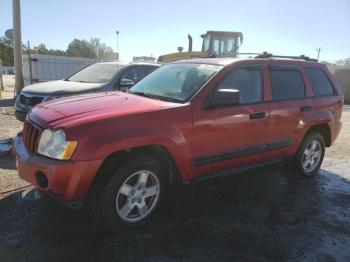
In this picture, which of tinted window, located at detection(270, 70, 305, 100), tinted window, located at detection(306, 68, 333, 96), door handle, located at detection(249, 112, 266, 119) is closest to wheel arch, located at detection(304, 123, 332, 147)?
tinted window, located at detection(306, 68, 333, 96)

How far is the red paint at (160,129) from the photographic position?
302 centimetres

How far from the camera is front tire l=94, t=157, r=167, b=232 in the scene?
325cm

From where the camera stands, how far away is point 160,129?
3.39m

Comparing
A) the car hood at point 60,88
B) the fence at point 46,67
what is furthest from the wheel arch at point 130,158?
the fence at point 46,67

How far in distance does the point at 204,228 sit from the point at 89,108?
1.75 metres

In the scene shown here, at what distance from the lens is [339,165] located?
628 centimetres

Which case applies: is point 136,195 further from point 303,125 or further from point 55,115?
point 303,125

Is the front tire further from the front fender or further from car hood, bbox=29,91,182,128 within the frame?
car hood, bbox=29,91,182,128

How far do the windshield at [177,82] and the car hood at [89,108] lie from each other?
0.24 meters

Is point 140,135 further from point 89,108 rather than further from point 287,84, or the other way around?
point 287,84

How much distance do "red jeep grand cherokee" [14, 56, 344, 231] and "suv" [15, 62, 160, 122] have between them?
2630 mm

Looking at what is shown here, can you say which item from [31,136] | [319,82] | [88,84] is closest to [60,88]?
[88,84]

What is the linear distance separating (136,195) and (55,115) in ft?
3.79

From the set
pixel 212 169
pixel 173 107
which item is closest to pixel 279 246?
pixel 212 169
